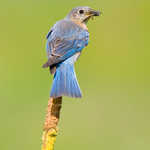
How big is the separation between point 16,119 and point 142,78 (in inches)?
108

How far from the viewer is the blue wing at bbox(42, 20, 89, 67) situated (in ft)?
20.4

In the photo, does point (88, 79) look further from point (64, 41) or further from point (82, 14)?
point (64, 41)

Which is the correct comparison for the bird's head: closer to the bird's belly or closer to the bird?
the bird

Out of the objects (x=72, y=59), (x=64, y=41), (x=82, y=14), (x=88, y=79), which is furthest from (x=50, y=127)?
(x=88, y=79)

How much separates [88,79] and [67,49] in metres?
4.16

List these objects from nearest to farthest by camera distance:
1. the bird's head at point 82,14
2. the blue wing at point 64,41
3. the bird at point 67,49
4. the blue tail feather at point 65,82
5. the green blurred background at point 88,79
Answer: the blue tail feather at point 65,82 < the bird at point 67,49 < the blue wing at point 64,41 < the bird's head at point 82,14 < the green blurred background at point 88,79

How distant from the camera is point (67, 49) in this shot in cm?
643

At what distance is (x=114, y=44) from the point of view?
39.7 feet

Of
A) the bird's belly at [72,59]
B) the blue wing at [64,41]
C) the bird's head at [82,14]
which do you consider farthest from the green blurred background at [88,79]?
the bird's belly at [72,59]

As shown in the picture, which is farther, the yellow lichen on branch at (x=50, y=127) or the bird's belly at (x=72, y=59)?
the bird's belly at (x=72, y=59)

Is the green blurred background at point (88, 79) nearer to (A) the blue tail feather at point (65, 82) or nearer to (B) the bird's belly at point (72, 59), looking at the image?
(B) the bird's belly at point (72, 59)

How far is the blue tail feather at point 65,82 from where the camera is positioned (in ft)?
17.7

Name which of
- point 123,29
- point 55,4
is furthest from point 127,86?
point 55,4

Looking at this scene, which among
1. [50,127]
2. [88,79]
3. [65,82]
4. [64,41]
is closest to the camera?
[50,127]
